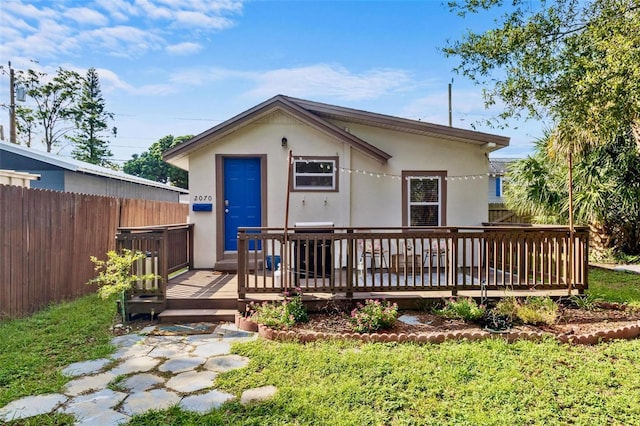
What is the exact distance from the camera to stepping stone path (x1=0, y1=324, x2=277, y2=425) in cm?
275

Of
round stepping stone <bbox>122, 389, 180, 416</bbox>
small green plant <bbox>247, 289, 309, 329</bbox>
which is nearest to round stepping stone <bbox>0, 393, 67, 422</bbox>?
round stepping stone <bbox>122, 389, 180, 416</bbox>

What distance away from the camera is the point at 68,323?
187 inches

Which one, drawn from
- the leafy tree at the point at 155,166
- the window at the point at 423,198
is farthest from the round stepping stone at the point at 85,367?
the leafy tree at the point at 155,166

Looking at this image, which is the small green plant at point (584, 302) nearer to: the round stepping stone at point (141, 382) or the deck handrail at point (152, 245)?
the round stepping stone at point (141, 382)

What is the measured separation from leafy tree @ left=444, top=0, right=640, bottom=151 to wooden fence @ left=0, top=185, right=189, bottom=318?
699 cm

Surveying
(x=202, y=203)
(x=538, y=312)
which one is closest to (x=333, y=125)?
(x=202, y=203)

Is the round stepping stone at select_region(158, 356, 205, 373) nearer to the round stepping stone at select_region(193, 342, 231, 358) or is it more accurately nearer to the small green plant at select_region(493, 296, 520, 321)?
the round stepping stone at select_region(193, 342, 231, 358)

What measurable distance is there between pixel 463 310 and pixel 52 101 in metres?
29.6

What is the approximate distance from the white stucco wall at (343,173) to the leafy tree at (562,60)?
1.58 meters

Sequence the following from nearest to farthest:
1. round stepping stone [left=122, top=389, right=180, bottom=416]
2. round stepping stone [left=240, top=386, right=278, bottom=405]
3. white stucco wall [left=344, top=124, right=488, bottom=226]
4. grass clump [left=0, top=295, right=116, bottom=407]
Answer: round stepping stone [left=122, top=389, right=180, bottom=416], round stepping stone [left=240, top=386, right=278, bottom=405], grass clump [left=0, top=295, right=116, bottom=407], white stucco wall [left=344, top=124, right=488, bottom=226]

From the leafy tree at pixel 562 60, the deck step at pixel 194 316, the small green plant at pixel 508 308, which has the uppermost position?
the leafy tree at pixel 562 60

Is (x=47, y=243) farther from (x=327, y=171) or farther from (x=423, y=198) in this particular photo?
(x=423, y=198)

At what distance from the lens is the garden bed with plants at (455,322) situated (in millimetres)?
4148

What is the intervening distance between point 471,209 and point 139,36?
999cm
